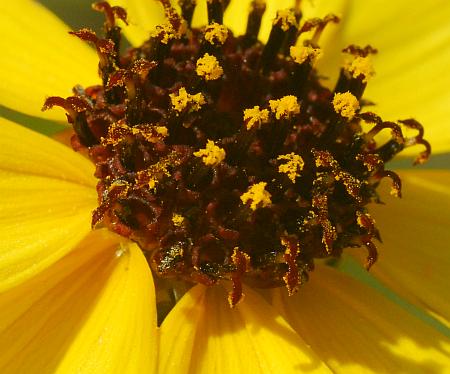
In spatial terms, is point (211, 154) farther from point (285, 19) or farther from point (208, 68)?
point (285, 19)

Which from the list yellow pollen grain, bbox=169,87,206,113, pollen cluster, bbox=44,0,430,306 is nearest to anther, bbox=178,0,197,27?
pollen cluster, bbox=44,0,430,306

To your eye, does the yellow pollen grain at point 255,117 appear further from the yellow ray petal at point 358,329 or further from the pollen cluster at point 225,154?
the yellow ray petal at point 358,329

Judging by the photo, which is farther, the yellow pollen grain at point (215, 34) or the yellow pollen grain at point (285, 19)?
the yellow pollen grain at point (285, 19)

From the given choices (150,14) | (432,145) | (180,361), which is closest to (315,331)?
(180,361)

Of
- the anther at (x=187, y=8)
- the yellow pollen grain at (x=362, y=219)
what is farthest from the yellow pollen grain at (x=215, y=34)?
the yellow pollen grain at (x=362, y=219)

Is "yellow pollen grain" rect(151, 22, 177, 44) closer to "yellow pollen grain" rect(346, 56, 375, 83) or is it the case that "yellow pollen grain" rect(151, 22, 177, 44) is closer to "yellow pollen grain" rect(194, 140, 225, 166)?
"yellow pollen grain" rect(194, 140, 225, 166)

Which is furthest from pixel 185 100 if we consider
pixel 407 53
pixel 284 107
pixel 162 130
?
pixel 407 53
